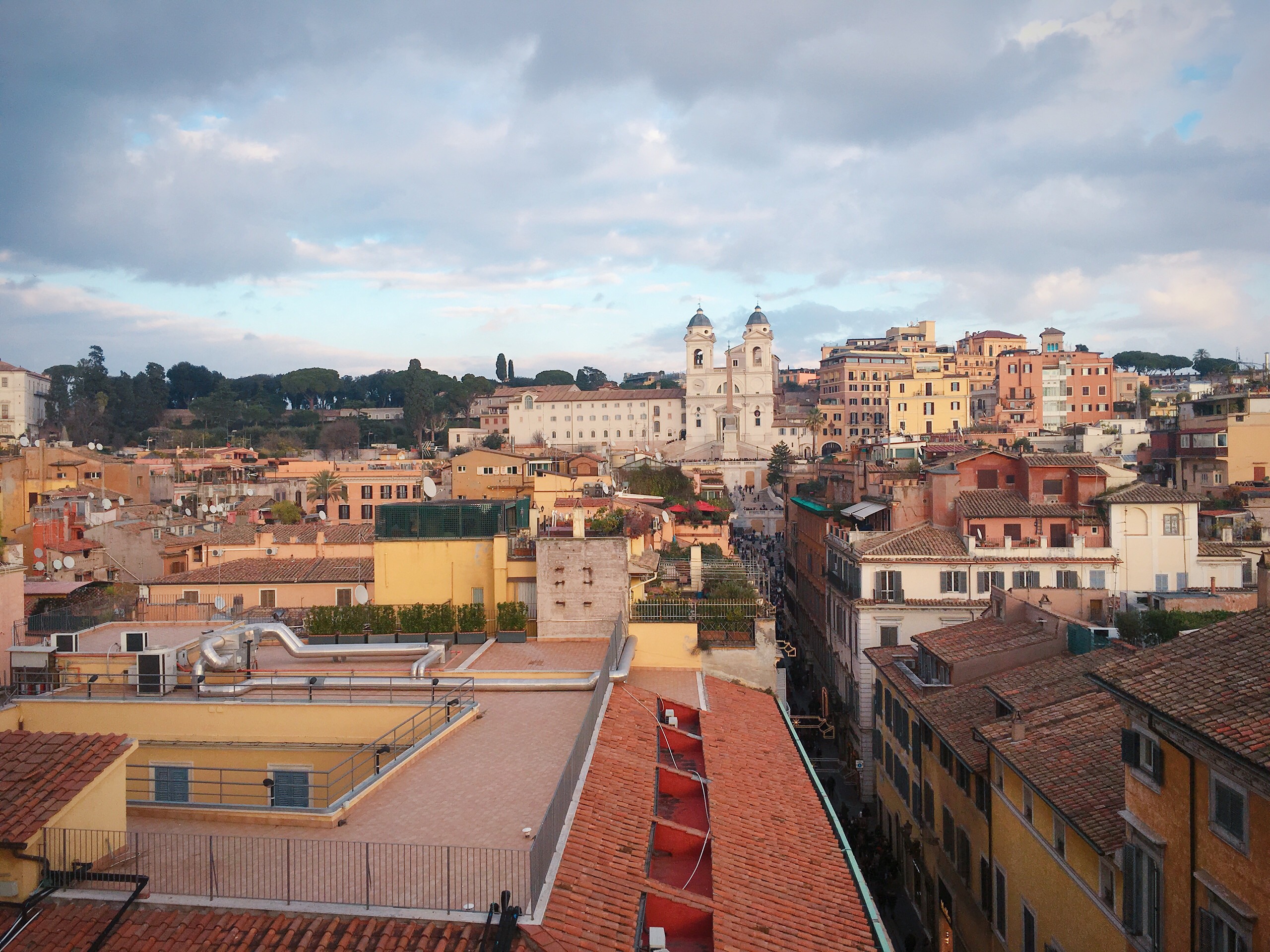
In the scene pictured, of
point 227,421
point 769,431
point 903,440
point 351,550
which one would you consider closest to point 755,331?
point 769,431

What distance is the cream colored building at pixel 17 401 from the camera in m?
81.5

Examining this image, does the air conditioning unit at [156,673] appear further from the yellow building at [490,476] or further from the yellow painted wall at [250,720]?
the yellow building at [490,476]

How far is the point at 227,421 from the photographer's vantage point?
352ft

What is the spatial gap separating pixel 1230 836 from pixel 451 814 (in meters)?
6.98

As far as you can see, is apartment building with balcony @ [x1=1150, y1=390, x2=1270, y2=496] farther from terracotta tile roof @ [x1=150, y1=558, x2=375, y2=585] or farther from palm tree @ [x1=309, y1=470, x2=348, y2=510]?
palm tree @ [x1=309, y1=470, x2=348, y2=510]

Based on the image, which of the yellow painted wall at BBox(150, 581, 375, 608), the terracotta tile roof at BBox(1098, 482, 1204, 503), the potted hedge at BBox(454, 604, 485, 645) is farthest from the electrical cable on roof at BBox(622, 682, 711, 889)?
the terracotta tile roof at BBox(1098, 482, 1204, 503)

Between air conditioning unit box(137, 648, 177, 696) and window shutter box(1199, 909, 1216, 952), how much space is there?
41.9ft

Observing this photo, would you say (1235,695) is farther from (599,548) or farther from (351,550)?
(351,550)

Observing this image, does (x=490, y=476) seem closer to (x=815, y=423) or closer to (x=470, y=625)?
(x=470, y=625)

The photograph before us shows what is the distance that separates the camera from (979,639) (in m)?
19.5

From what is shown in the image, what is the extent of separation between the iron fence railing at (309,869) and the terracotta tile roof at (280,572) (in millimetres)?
18601

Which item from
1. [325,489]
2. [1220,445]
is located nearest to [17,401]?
[325,489]

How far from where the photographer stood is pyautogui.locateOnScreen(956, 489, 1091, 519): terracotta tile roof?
28203 millimetres

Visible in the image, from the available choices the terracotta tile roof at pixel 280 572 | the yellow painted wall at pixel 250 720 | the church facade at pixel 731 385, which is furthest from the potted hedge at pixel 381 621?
the church facade at pixel 731 385
